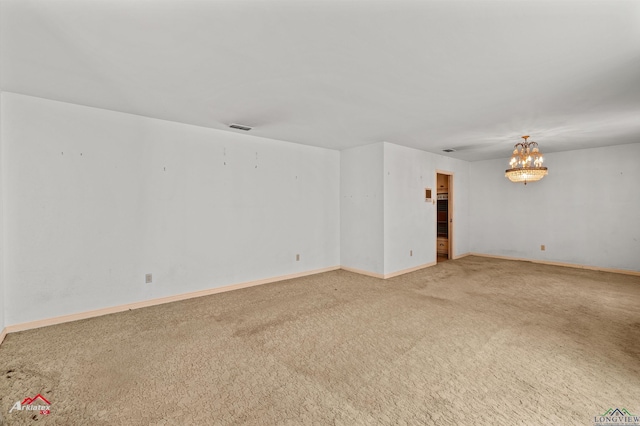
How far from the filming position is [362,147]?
595 cm

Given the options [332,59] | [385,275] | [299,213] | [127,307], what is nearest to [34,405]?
[127,307]

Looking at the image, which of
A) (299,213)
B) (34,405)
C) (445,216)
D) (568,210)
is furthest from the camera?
(445,216)

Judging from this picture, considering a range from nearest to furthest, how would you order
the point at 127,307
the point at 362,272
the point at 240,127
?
the point at 127,307 < the point at 240,127 < the point at 362,272

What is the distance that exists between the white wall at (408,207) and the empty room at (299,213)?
2.4 inches

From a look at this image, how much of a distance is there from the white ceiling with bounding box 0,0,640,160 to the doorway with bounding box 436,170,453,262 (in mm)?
3443

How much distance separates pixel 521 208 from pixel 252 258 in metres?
6.57

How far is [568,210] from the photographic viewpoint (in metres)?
6.57

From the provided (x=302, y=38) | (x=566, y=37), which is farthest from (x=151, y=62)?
(x=566, y=37)

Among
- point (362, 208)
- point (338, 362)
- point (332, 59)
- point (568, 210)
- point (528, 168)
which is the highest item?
point (332, 59)

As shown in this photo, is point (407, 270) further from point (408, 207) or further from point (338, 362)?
point (338, 362)

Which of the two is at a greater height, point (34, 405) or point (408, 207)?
point (408, 207)

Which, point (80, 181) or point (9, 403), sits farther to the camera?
point (80, 181)

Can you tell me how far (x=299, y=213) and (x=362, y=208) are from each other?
1287 mm

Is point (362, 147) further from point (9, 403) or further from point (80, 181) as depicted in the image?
point (9, 403)
